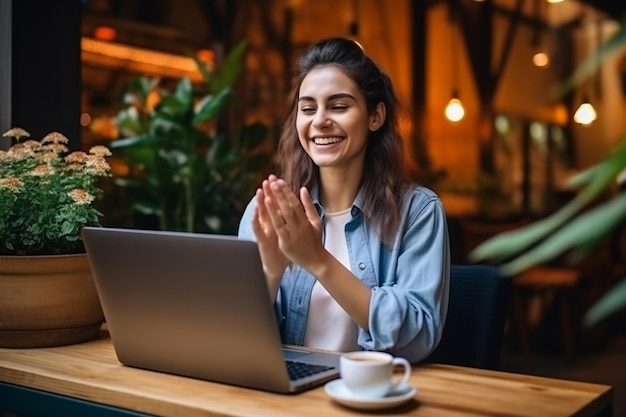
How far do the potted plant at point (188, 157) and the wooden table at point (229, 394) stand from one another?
71.3 inches

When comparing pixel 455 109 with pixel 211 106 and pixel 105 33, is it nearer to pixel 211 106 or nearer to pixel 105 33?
pixel 105 33

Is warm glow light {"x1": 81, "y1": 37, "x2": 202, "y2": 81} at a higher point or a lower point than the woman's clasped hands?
higher

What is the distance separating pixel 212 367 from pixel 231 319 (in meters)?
0.12

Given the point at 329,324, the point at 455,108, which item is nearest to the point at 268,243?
the point at 329,324

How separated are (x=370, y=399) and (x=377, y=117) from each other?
0.83 meters

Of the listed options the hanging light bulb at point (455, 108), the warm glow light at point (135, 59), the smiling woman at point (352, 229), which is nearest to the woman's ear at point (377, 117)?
the smiling woman at point (352, 229)

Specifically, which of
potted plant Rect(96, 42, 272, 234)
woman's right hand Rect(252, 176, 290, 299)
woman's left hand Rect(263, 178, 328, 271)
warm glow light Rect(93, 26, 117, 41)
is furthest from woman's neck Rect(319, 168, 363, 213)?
warm glow light Rect(93, 26, 117, 41)

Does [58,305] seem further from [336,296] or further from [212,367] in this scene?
[336,296]

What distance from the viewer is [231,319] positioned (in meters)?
1.20

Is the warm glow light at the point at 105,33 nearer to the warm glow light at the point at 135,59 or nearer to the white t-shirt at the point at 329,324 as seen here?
the warm glow light at the point at 135,59

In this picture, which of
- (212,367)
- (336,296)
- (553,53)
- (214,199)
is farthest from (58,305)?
(553,53)

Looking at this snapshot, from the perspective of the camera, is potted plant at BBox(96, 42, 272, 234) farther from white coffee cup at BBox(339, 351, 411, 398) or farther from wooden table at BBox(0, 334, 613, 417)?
white coffee cup at BBox(339, 351, 411, 398)

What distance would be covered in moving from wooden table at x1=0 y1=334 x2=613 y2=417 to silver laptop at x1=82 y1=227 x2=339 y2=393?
0.03 meters

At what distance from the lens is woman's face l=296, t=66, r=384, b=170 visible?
5.40ft
